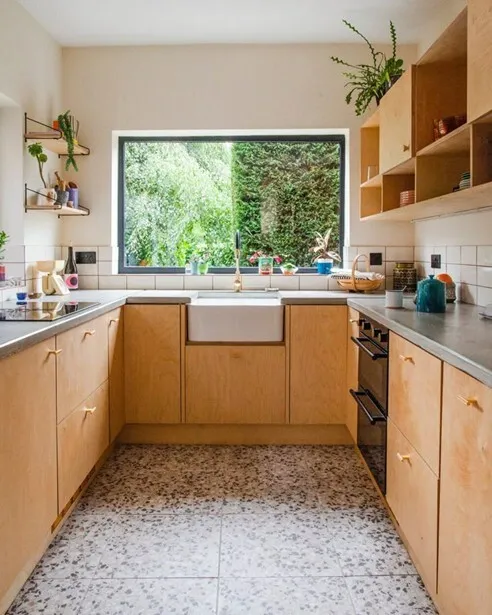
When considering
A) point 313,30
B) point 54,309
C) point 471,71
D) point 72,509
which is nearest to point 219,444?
point 72,509

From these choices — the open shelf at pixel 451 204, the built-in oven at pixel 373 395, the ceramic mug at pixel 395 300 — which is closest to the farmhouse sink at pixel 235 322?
the built-in oven at pixel 373 395

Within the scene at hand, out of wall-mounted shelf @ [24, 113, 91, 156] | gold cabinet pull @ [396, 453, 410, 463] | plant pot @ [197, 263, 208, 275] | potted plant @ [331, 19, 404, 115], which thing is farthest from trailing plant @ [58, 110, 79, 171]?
gold cabinet pull @ [396, 453, 410, 463]

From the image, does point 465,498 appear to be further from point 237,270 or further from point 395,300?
point 237,270

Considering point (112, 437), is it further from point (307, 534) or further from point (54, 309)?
point (307, 534)

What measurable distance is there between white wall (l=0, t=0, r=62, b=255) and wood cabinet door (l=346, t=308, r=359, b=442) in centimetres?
182

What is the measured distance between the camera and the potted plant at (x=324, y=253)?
3654 mm

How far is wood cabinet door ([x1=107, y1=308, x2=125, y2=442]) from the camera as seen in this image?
2.78 metres

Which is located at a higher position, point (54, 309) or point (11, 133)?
point (11, 133)

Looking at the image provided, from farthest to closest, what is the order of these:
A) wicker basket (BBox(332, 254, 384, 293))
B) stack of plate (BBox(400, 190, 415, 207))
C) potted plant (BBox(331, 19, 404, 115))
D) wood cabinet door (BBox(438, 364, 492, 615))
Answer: wicker basket (BBox(332, 254, 384, 293))
potted plant (BBox(331, 19, 404, 115))
stack of plate (BBox(400, 190, 415, 207))
wood cabinet door (BBox(438, 364, 492, 615))

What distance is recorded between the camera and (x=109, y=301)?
2742 millimetres

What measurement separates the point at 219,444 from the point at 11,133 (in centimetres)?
202

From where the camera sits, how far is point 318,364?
303 centimetres

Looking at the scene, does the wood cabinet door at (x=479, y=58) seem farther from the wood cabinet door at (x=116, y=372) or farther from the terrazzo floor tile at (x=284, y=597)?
the wood cabinet door at (x=116, y=372)

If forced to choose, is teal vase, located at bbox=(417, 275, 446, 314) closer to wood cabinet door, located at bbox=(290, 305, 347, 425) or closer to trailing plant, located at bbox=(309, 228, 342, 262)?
wood cabinet door, located at bbox=(290, 305, 347, 425)
